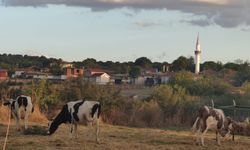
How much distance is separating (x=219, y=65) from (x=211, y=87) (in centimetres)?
6615

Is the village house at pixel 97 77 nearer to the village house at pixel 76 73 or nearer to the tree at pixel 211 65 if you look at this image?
the village house at pixel 76 73

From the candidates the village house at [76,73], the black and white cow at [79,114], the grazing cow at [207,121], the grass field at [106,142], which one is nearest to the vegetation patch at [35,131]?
the grass field at [106,142]

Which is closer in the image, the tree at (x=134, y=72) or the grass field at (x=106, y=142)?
the grass field at (x=106, y=142)

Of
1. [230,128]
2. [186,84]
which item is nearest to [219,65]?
[186,84]

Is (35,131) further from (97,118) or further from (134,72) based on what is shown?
(134,72)

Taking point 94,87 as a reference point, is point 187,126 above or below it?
below

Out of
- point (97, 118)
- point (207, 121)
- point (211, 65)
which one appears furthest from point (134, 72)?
point (97, 118)

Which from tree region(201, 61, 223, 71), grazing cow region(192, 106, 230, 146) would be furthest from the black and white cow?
tree region(201, 61, 223, 71)

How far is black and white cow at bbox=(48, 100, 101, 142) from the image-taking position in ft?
61.8

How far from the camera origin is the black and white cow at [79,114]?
18.8 metres

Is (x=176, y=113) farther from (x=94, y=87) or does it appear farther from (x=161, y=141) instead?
(x=161, y=141)

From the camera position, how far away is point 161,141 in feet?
65.0

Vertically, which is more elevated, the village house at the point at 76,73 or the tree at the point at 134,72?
the tree at the point at 134,72

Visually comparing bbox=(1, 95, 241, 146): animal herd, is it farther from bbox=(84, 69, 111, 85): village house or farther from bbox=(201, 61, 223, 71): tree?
bbox=(201, 61, 223, 71): tree
